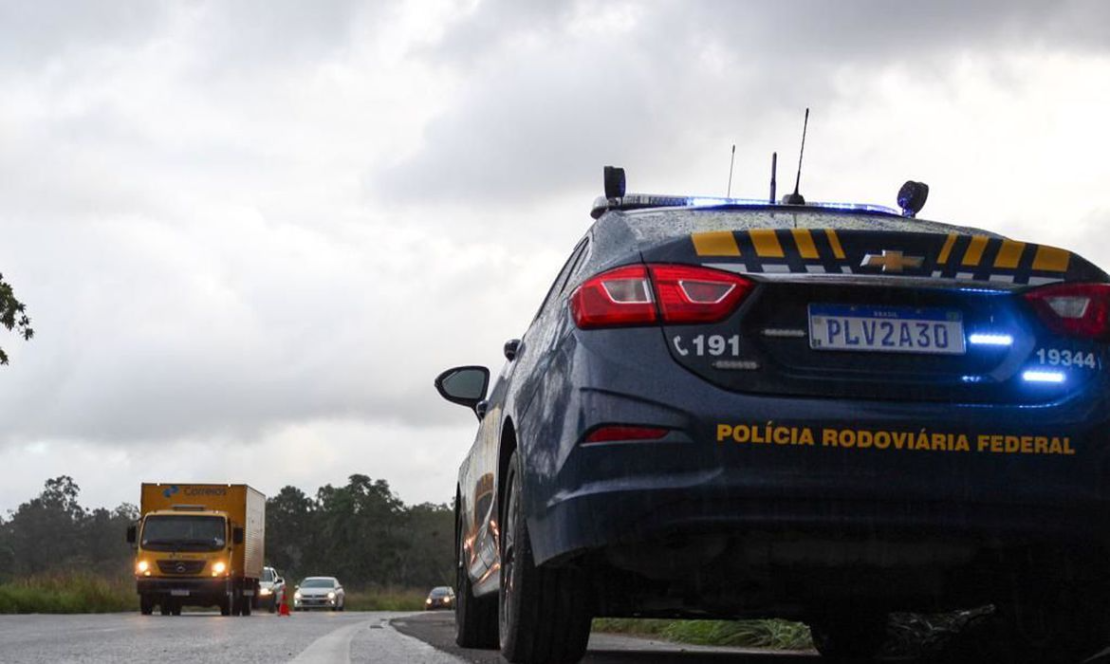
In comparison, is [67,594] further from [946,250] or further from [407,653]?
[946,250]

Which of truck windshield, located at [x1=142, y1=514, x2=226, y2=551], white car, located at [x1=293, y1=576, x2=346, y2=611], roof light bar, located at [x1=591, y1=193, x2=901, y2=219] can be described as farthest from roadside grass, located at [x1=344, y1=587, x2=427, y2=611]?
roof light bar, located at [x1=591, y1=193, x2=901, y2=219]

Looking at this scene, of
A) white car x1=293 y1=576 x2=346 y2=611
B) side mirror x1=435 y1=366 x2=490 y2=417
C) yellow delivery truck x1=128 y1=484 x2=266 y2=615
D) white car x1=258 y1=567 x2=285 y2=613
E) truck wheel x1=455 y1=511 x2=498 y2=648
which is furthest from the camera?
white car x1=293 y1=576 x2=346 y2=611

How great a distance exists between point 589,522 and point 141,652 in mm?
4363

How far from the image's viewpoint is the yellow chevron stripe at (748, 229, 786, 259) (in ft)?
15.3

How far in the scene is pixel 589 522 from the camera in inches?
179

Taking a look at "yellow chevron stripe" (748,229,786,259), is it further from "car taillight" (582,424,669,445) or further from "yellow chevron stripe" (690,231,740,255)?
"car taillight" (582,424,669,445)

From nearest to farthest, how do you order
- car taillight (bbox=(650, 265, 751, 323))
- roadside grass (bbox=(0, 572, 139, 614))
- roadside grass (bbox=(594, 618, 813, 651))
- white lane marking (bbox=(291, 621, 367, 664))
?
car taillight (bbox=(650, 265, 751, 323)) < white lane marking (bbox=(291, 621, 367, 664)) < roadside grass (bbox=(594, 618, 813, 651)) < roadside grass (bbox=(0, 572, 139, 614))

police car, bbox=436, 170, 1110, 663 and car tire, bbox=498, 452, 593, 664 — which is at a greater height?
police car, bbox=436, 170, 1110, 663

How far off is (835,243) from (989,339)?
0.54 metres

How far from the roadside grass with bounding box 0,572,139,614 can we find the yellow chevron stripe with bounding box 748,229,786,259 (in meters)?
25.5

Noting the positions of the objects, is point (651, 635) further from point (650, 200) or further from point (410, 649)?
point (650, 200)

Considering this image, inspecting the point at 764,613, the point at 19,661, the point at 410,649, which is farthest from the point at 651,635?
the point at 764,613

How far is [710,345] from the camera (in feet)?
14.8

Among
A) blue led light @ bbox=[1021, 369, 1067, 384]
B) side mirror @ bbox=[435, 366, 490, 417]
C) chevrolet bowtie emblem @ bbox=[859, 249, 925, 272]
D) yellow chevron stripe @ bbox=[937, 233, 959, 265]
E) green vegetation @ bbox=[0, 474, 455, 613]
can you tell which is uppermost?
green vegetation @ bbox=[0, 474, 455, 613]
